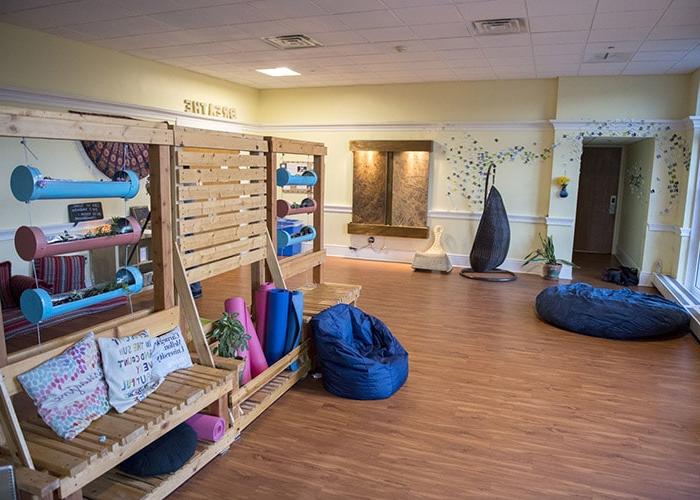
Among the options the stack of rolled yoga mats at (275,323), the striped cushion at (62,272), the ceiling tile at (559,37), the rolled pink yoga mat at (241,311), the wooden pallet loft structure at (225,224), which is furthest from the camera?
the striped cushion at (62,272)

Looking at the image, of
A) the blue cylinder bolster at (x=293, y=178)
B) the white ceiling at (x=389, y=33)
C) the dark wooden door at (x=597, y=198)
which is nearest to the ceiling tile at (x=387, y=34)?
the white ceiling at (x=389, y=33)

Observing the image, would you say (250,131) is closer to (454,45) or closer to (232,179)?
(454,45)

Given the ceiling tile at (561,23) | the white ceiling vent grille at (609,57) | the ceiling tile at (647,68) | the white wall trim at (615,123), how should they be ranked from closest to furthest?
1. the ceiling tile at (561,23)
2. the white ceiling vent grille at (609,57)
3. the ceiling tile at (647,68)
4. the white wall trim at (615,123)

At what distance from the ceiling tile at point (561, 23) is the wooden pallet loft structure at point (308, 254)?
227cm

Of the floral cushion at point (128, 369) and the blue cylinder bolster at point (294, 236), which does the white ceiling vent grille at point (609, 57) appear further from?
the floral cushion at point (128, 369)

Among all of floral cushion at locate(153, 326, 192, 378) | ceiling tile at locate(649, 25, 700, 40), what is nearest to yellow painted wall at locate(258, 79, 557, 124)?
ceiling tile at locate(649, 25, 700, 40)

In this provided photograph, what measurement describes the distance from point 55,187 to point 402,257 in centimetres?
657

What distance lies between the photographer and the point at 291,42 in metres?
5.66

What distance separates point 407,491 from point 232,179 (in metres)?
2.22

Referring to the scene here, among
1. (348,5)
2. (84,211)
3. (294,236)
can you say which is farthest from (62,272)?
(348,5)

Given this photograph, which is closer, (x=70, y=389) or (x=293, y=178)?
(x=70, y=389)

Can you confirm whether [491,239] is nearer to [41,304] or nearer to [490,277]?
[490,277]

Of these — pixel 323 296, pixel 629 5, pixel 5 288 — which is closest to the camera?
pixel 629 5

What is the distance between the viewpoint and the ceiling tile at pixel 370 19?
4.59 metres
